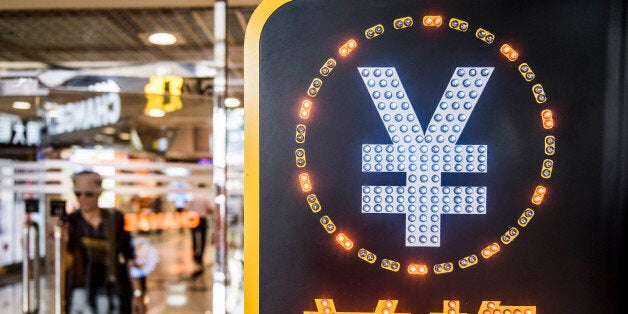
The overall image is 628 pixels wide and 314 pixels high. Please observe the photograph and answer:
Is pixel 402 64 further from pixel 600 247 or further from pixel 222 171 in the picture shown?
pixel 222 171

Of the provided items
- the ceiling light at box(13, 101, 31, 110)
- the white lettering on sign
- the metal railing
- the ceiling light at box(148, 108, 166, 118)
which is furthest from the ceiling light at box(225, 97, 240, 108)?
the white lettering on sign

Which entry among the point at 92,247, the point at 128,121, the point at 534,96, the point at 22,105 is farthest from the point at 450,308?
the point at 22,105

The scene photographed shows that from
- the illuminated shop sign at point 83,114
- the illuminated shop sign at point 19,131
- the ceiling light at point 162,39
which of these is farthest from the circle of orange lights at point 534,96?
the illuminated shop sign at point 19,131

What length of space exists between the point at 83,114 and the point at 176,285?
2.44 metres

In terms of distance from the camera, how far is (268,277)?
4.65ft

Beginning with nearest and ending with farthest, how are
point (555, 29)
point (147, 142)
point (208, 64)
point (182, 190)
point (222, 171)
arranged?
point (555, 29)
point (222, 171)
point (208, 64)
point (182, 190)
point (147, 142)

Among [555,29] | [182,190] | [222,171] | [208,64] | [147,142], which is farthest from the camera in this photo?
[147,142]

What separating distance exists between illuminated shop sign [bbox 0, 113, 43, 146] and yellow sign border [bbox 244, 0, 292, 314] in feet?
13.0

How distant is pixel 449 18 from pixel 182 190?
329cm

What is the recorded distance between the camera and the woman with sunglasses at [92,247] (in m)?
4.30

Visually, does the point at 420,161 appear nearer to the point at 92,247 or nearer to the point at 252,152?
the point at 252,152

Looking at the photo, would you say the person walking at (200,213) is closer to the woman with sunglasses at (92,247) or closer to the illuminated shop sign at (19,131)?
the woman with sunglasses at (92,247)

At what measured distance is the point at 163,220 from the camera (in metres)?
4.78

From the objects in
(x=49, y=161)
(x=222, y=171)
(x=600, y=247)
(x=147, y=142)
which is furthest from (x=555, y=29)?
(x=49, y=161)
